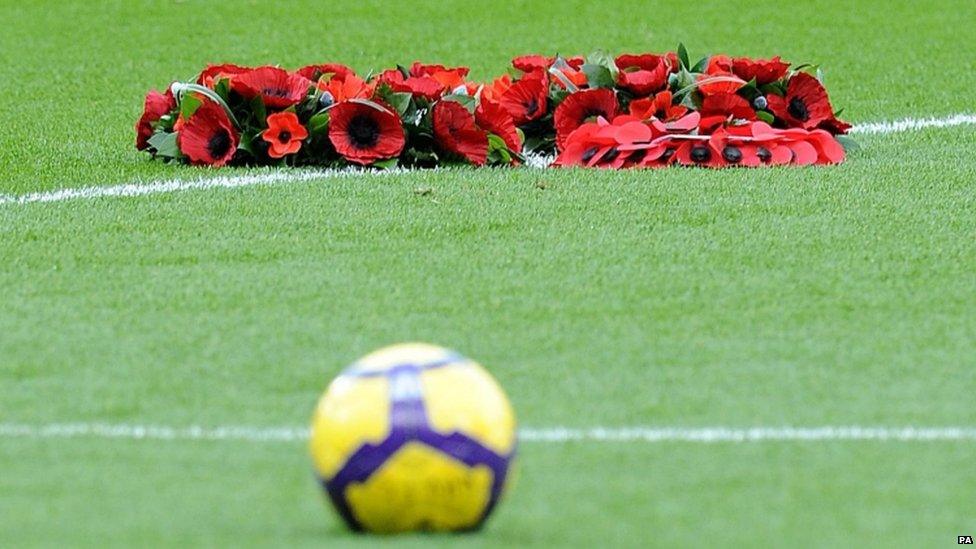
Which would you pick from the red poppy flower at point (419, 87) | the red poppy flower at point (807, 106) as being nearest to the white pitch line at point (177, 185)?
the red poppy flower at point (419, 87)

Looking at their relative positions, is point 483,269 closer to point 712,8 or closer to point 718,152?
point 718,152

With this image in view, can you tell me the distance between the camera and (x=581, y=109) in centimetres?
941

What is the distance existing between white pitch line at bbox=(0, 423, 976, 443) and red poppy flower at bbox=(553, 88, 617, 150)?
4727mm

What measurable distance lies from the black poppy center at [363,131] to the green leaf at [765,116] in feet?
6.05

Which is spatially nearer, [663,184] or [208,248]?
[208,248]

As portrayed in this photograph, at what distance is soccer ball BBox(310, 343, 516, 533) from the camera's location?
12.5 feet

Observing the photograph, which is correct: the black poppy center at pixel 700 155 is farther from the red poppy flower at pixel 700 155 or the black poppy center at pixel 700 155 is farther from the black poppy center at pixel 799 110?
the black poppy center at pixel 799 110

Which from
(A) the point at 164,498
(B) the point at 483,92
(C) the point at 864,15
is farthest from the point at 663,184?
(C) the point at 864,15

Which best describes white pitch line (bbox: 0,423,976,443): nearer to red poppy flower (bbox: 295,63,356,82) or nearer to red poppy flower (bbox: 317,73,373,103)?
red poppy flower (bbox: 317,73,373,103)

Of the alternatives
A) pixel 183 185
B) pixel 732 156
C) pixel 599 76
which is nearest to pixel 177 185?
pixel 183 185

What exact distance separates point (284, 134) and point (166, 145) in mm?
622

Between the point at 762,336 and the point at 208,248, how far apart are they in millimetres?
2407

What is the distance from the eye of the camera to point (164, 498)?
13.8 ft

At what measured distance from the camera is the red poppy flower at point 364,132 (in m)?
9.20
